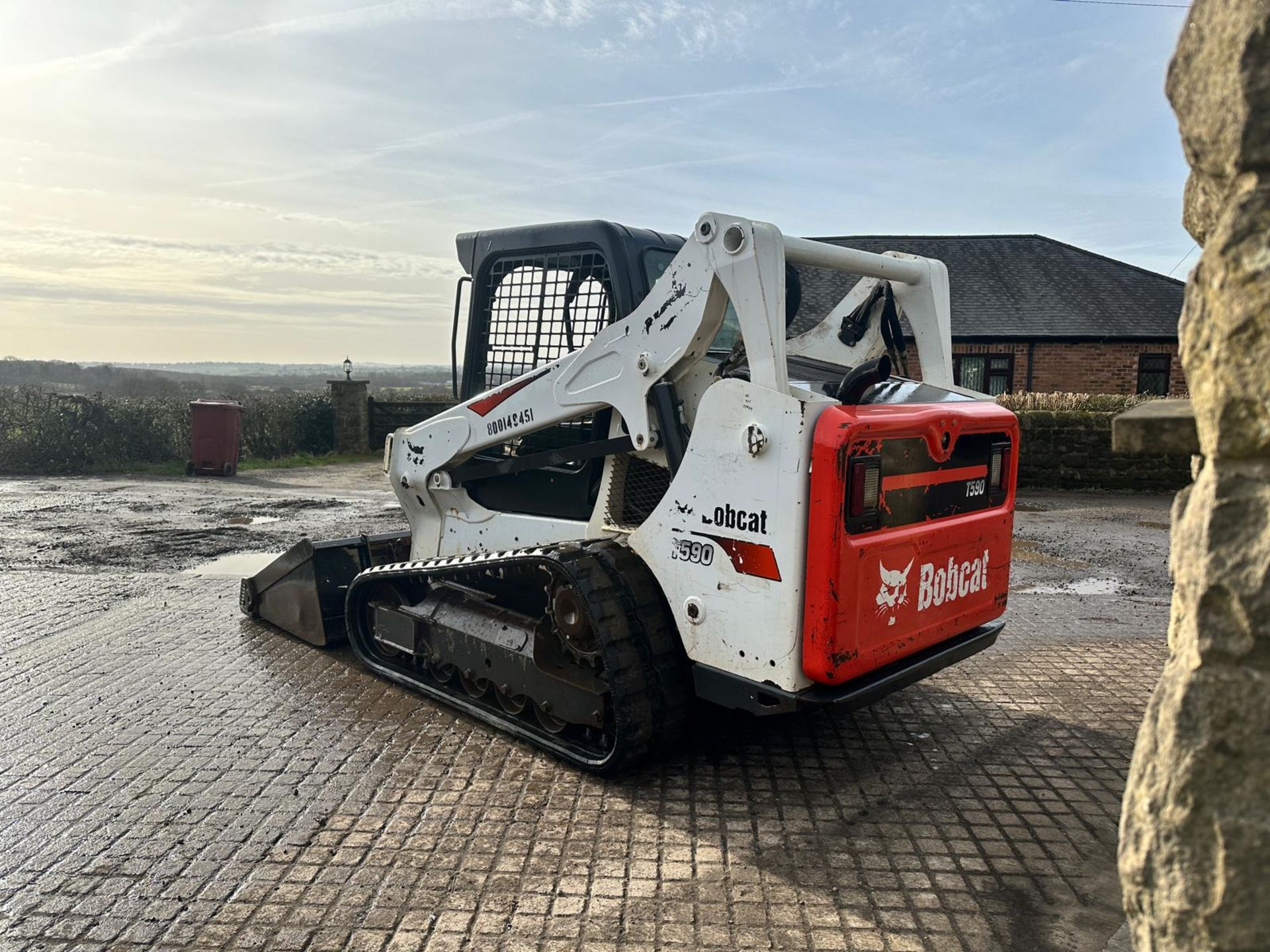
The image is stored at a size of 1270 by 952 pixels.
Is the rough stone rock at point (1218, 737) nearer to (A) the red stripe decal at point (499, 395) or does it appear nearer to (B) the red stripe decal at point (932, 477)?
(B) the red stripe decal at point (932, 477)

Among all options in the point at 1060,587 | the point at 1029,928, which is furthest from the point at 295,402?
the point at 1029,928

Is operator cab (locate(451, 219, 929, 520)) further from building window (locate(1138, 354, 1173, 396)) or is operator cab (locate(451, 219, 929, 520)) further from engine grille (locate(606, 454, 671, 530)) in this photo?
building window (locate(1138, 354, 1173, 396))

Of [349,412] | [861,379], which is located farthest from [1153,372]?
[861,379]

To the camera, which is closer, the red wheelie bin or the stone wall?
the stone wall

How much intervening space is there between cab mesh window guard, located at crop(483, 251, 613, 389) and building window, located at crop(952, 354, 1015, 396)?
19.2 metres

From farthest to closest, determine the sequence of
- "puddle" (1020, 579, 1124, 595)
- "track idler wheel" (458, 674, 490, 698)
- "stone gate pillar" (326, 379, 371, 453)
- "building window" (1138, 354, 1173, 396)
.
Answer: "building window" (1138, 354, 1173, 396), "stone gate pillar" (326, 379, 371, 453), "puddle" (1020, 579, 1124, 595), "track idler wheel" (458, 674, 490, 698)

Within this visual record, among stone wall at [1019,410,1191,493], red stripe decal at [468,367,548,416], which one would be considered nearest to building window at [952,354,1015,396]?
stone wall at [1019,410,1191,493]

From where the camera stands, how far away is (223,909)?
3148 mm

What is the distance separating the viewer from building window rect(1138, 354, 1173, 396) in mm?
22188

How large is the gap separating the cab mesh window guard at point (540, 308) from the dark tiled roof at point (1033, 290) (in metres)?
15.8

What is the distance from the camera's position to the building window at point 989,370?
2267cm

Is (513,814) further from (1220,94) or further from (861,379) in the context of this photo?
(1220,94)

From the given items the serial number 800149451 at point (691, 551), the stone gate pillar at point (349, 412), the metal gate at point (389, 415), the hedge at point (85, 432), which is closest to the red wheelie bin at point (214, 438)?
the hedge at point (85, 432)

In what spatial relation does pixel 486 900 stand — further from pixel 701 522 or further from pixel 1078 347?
pixel 1078 347
